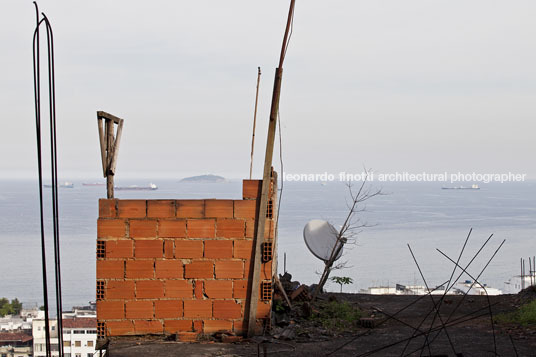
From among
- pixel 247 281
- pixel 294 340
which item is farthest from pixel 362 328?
pixel 247 281

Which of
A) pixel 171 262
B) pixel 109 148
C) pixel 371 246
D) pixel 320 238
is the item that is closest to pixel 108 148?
pixel 109 148

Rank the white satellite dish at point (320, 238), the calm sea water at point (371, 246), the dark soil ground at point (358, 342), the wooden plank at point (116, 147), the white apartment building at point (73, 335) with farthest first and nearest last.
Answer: the calm sea water at point (371, 246) < the white apartment building at point (73, 335) < the white satellite dish at point (320, 238) < the wooden plank at point (116, 147) < the dark soil ground at point (358, 342)

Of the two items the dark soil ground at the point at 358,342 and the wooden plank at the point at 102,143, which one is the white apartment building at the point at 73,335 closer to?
the dark soil ground at the point at 358,342

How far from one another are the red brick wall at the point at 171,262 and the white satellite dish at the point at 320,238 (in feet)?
14.1

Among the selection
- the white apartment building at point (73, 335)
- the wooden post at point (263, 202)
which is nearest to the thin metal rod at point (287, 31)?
the wooden post at point (263, 202)

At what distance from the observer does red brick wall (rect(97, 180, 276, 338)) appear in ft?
27.5

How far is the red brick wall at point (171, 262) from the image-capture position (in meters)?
8.37

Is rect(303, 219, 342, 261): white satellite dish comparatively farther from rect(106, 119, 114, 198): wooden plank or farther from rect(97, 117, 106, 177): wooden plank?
rect(97, 117, 106, 177): wooden plank

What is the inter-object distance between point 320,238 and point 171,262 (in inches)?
192

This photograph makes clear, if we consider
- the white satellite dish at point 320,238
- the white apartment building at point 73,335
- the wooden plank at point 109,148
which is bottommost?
the white apartment building at point 73,335

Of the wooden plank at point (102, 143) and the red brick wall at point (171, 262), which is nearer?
the red brick wall at point (171, 262)

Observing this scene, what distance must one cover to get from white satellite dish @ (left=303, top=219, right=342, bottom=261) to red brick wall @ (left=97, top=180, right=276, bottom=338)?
14.1ft

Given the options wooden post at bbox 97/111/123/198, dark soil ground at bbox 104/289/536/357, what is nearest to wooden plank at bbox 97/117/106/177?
wooden post at bbox 97/111/123/198

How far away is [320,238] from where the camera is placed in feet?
41.7
